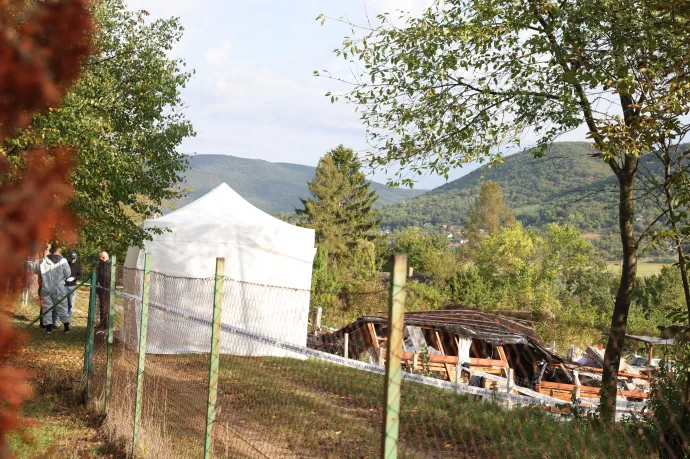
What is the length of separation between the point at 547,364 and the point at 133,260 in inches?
403

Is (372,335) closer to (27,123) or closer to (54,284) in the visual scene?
(54,284)

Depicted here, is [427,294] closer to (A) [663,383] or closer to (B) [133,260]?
(B) [133,260]

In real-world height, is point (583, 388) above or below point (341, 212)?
below

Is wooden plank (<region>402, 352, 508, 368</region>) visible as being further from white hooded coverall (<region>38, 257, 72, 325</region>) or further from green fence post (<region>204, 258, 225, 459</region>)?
green fence post (<region>204, 258, 225, 459</region>)

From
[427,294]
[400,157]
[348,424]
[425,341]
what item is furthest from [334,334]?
[427,294]

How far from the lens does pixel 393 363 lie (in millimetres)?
2746

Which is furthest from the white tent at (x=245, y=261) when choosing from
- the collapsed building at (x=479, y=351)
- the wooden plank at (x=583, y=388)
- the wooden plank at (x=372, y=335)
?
the wooden plank at (x=583, y=388)

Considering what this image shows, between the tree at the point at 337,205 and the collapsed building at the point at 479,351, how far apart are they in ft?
174

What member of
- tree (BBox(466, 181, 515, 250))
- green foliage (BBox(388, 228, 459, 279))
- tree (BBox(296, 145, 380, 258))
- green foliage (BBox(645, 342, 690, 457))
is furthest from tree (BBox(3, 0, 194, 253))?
tree (BBox(466, 181, 515, 250))

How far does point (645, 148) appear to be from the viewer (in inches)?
325

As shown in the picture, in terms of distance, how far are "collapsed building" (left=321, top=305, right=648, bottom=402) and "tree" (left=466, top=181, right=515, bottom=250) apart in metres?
92.2

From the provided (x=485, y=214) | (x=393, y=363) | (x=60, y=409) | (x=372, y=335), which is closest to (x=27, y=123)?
(x=393, y=363)

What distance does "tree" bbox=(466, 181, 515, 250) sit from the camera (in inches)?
4405

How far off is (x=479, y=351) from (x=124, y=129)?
10.3m
